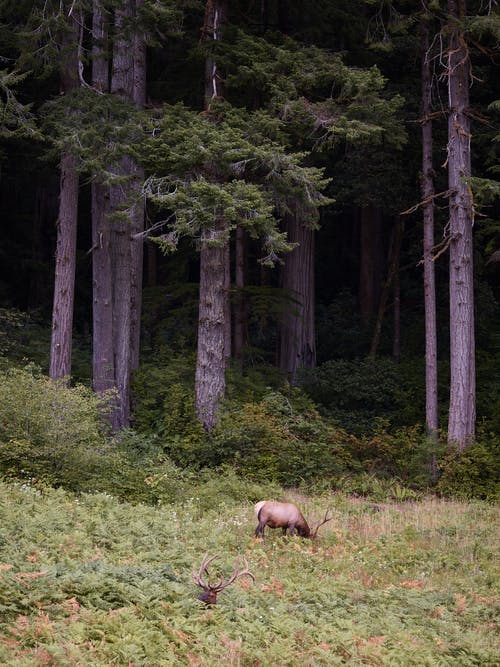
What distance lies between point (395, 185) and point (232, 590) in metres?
15.9

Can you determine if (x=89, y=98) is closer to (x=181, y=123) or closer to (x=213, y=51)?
(x=181, y=123)

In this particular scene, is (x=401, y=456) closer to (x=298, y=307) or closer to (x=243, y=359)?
(x=243, y=359)

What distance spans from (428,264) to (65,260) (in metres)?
8.20

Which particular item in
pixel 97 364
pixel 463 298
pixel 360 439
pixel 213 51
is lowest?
pixel 360 439

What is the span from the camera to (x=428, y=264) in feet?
61.0

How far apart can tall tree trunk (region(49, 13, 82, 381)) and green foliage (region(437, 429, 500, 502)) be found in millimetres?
8339

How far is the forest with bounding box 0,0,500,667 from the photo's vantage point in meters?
7.90

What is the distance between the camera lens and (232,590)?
8.38 metres

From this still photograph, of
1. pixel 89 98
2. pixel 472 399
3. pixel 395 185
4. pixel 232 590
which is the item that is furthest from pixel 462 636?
pixel 395 185

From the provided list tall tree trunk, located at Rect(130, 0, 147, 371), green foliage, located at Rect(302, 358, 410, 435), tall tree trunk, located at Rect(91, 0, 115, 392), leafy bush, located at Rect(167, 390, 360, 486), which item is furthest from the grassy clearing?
green foliage, located at Rect(302, 358, 410, 435)

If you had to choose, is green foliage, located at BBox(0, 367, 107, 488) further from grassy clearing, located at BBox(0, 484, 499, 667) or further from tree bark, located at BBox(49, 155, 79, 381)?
tree bark, located at BBox(49, 155, 79, 381)

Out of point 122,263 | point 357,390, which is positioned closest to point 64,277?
point 122,263

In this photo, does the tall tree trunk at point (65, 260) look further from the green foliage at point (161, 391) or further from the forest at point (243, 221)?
the green foliage at point (161, 391)

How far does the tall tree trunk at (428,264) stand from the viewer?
18.0 meters
